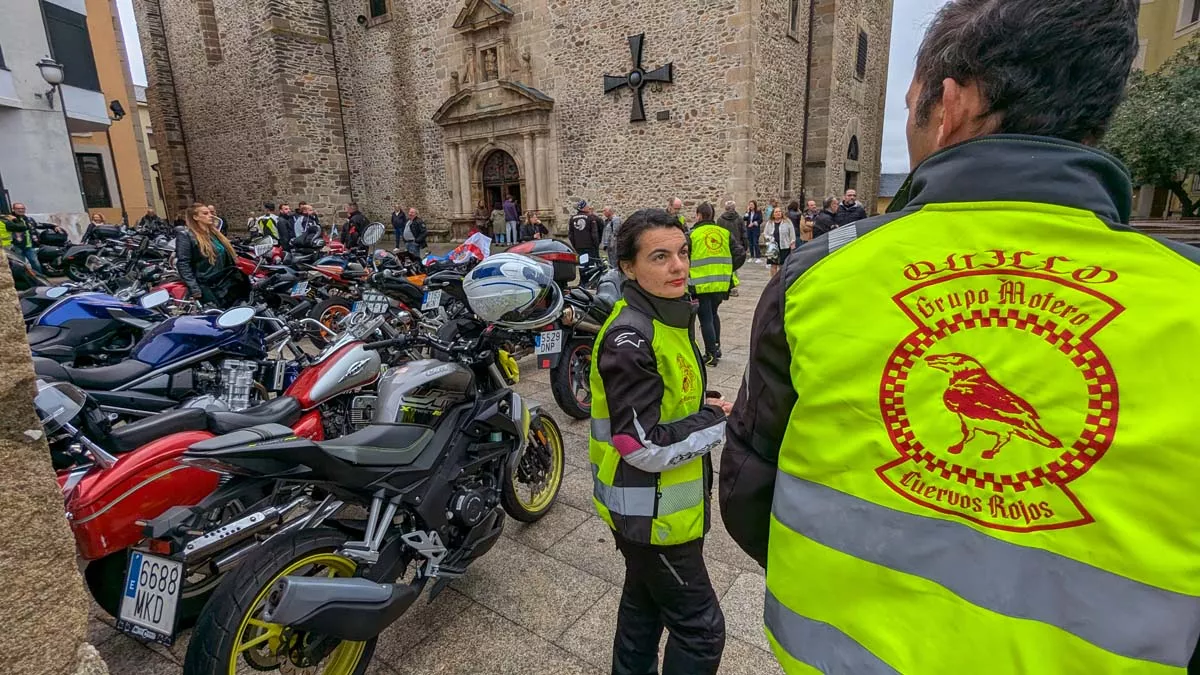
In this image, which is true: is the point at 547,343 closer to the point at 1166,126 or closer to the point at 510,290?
the point at 510,290

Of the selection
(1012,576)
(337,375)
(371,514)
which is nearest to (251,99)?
(337,375)

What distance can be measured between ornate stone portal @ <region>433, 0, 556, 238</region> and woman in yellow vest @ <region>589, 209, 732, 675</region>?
15484 mm

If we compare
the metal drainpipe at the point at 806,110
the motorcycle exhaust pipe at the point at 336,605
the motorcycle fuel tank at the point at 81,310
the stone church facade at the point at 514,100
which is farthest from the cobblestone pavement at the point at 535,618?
the metal drainpipe at the point at 806,110

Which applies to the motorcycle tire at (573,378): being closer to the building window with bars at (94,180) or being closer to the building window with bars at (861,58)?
the building window with bars at (861,58)

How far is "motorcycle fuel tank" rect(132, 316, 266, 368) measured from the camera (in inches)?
130

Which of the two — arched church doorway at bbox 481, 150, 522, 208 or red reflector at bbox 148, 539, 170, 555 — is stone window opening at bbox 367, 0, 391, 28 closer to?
arched church doorway at bbox 481, 150, 522, 208

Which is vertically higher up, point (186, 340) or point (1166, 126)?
point (1166, 126)

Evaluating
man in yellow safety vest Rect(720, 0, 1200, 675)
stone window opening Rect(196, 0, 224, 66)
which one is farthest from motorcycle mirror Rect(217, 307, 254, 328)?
stone window opening Rect(196, 0, 224, 66)

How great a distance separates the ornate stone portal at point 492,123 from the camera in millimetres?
16312

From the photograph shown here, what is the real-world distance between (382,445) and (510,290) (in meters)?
0.92

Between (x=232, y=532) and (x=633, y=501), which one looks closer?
(x=633, y=501)

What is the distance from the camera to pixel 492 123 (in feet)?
56.5

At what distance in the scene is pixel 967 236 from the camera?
77 centimetres

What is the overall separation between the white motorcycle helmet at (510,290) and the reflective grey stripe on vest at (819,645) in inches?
73.5
